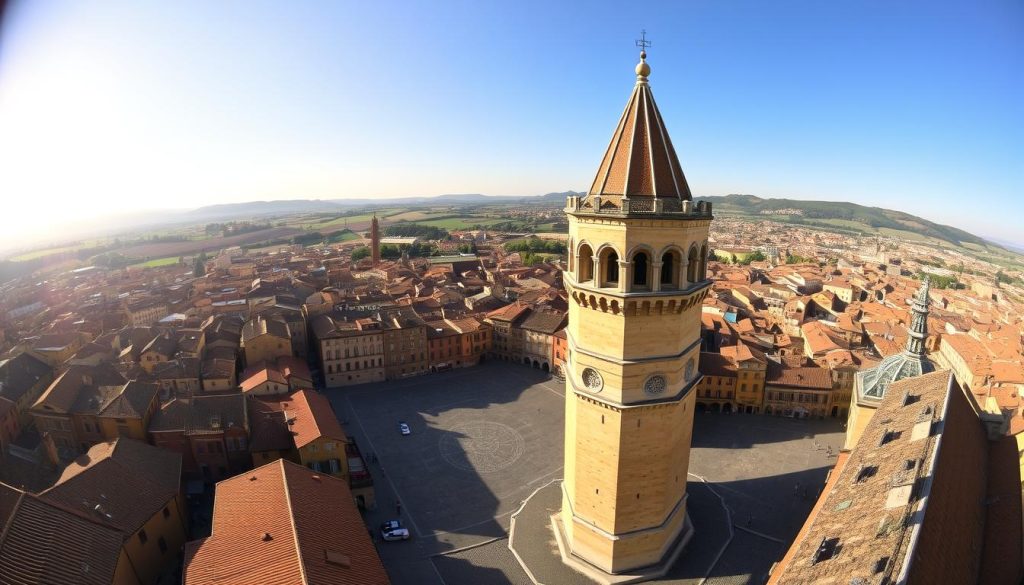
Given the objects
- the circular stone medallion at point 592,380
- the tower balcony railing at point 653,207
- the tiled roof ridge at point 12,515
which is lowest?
the tiled roof ridge at point 12,515

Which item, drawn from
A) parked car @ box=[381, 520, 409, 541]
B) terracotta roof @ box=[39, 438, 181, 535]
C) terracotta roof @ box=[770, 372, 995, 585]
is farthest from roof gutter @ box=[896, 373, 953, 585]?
terracotta roof @ box=[39, 438, 181, 535]

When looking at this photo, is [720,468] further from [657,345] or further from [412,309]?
[412,309]

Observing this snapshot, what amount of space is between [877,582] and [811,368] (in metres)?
46.3

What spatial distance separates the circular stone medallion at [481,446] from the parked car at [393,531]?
9164 millimetres

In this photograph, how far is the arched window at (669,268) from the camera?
2188 centimetres

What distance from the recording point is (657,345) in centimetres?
2275

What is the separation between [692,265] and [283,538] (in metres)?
22.8

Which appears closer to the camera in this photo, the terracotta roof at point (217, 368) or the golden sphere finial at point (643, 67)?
the golden sphere finial at point (643, 67)

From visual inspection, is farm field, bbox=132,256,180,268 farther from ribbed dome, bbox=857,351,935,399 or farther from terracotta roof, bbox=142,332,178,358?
ribbed dome, bbox=857,351,935,399

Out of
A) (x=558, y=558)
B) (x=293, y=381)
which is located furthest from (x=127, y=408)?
(x=558, y=558)

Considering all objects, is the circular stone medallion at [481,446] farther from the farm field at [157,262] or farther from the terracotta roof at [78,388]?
the farm field at [157,262]

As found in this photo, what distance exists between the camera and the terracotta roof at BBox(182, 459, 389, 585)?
21.0 metres

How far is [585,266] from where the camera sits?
23.5m

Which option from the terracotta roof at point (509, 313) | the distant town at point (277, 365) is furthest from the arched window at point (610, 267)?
the terracotta roof at point (509, 313)
